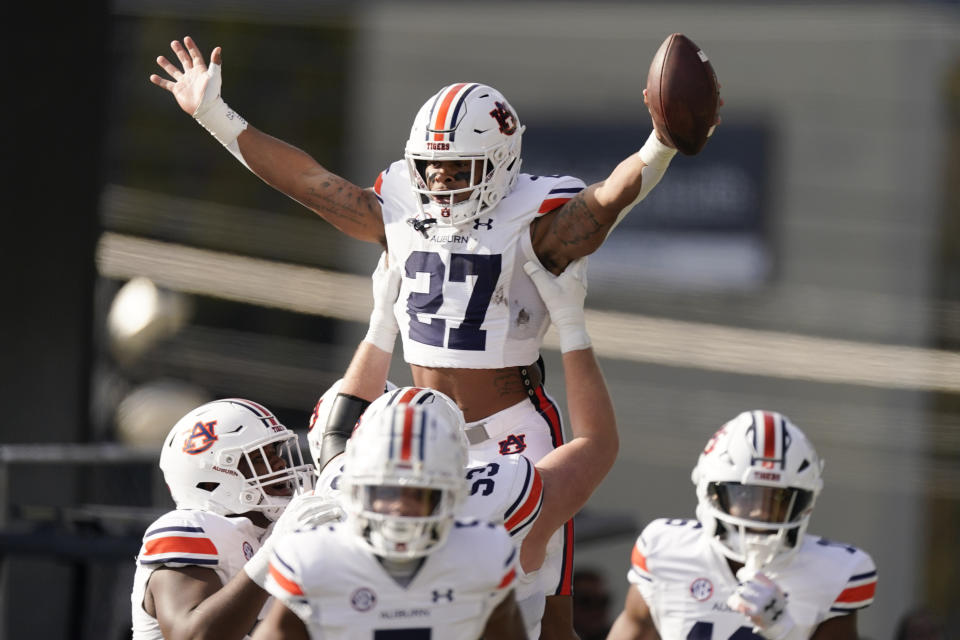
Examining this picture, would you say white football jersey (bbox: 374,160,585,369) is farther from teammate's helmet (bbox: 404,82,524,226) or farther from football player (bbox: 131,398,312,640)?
football player (bbox: 131,398,312,640)

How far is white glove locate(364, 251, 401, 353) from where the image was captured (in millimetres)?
5043

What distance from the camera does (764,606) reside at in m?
3.89

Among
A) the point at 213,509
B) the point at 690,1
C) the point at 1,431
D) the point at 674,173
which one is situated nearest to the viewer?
the point at 213,509

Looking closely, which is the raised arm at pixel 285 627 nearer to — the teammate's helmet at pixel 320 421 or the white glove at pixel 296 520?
the white glove at pixel 296 520

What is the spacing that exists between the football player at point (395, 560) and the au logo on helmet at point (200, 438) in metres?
1.07

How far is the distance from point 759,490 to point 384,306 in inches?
56.7

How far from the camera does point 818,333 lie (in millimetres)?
15742

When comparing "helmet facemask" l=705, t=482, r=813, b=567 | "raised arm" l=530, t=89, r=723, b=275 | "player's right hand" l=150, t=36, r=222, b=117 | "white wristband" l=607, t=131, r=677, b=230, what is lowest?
"helmet facemask" l=705, t=482, r=813, b=567

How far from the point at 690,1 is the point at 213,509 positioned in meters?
13.1

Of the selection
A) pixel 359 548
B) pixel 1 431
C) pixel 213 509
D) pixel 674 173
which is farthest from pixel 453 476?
pixel 674 173

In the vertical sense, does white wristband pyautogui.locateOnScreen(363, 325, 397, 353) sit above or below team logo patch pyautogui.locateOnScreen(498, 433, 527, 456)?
above

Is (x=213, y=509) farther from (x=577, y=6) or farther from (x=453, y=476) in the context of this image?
(x=577, y=6)

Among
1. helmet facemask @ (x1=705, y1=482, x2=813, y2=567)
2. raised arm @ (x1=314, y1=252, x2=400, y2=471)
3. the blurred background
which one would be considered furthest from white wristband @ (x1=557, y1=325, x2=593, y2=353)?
the blurred background

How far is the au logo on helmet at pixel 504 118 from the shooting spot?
4824mm
